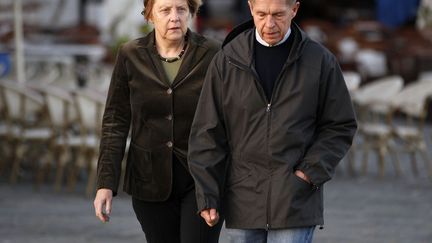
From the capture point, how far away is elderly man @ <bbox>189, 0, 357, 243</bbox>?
4.38m

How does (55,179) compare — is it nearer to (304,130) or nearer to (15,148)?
(15,148)

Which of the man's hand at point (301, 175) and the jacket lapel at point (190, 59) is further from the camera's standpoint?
the jacket lapel at point (190, 59)

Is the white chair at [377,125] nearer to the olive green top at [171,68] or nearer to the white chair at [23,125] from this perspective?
the white chair at [23,125]

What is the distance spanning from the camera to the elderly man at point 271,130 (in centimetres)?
438

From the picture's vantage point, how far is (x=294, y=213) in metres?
4.39

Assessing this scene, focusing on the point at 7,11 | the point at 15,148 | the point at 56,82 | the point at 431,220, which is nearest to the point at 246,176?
the point at 431,220

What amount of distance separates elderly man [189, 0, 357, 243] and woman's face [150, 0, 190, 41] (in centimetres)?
55

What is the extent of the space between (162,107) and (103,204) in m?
0.47

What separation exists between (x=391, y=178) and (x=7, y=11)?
1406cm

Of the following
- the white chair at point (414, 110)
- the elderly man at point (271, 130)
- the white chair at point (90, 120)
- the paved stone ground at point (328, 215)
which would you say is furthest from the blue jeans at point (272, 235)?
the white chair at point (414, 110)

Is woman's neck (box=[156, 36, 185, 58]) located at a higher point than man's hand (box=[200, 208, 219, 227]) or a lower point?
higher

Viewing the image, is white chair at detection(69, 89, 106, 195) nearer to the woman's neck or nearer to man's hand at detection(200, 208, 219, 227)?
the woman's neck

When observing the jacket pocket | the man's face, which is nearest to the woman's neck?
the jacket pocket

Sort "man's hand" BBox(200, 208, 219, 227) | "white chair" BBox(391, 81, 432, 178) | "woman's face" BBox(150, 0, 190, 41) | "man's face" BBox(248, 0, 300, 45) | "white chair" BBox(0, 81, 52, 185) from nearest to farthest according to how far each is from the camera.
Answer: "man's face" BBox(248, 0, 300, 45)
"man's hand" BBox(200, 208, 219, 227)
"woman's face" BBox(150, 0, 190, 41)
"white chair" BBox(0, 81, 52, 185)
"white chair" BBox(391, 81, 432, 178)
